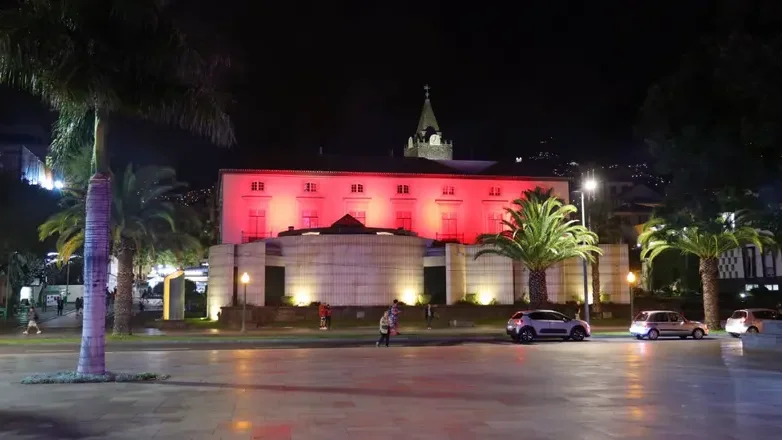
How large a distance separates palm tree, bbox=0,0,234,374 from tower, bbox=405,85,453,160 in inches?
A: 2786

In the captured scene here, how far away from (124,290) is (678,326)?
28732 mm

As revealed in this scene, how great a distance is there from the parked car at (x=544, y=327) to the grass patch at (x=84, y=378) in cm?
1999

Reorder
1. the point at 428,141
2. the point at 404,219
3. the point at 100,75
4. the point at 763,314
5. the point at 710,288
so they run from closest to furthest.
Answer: the point at 100,75
the point at 763,314
the point at 710,288
the point at 404,219
the point at 428,141

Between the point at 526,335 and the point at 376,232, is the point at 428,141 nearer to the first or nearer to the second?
the point at 376,232

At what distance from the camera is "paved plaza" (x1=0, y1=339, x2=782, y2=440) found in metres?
10.1

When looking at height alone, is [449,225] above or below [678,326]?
above

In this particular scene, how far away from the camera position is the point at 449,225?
2827 inches

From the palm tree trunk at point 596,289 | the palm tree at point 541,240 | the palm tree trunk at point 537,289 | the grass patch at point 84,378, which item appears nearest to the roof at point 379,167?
the palm tree trunk at point 596,289

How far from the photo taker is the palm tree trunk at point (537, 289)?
4403 cm

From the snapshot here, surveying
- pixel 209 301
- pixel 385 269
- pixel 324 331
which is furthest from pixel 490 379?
pixel 209 301

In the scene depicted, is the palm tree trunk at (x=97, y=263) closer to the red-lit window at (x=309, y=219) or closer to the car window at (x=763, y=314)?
the car window at (x=763, y=314)

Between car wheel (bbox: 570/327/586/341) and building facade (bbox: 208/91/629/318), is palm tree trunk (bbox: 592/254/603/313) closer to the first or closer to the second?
building facade (bbox: 208/91/629/318)

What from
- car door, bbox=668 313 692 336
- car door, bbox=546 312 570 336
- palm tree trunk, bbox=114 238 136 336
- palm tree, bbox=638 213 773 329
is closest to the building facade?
palm tree trunk, bbox=114 238 136 336

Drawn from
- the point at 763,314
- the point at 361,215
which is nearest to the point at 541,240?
the point at 763,314
